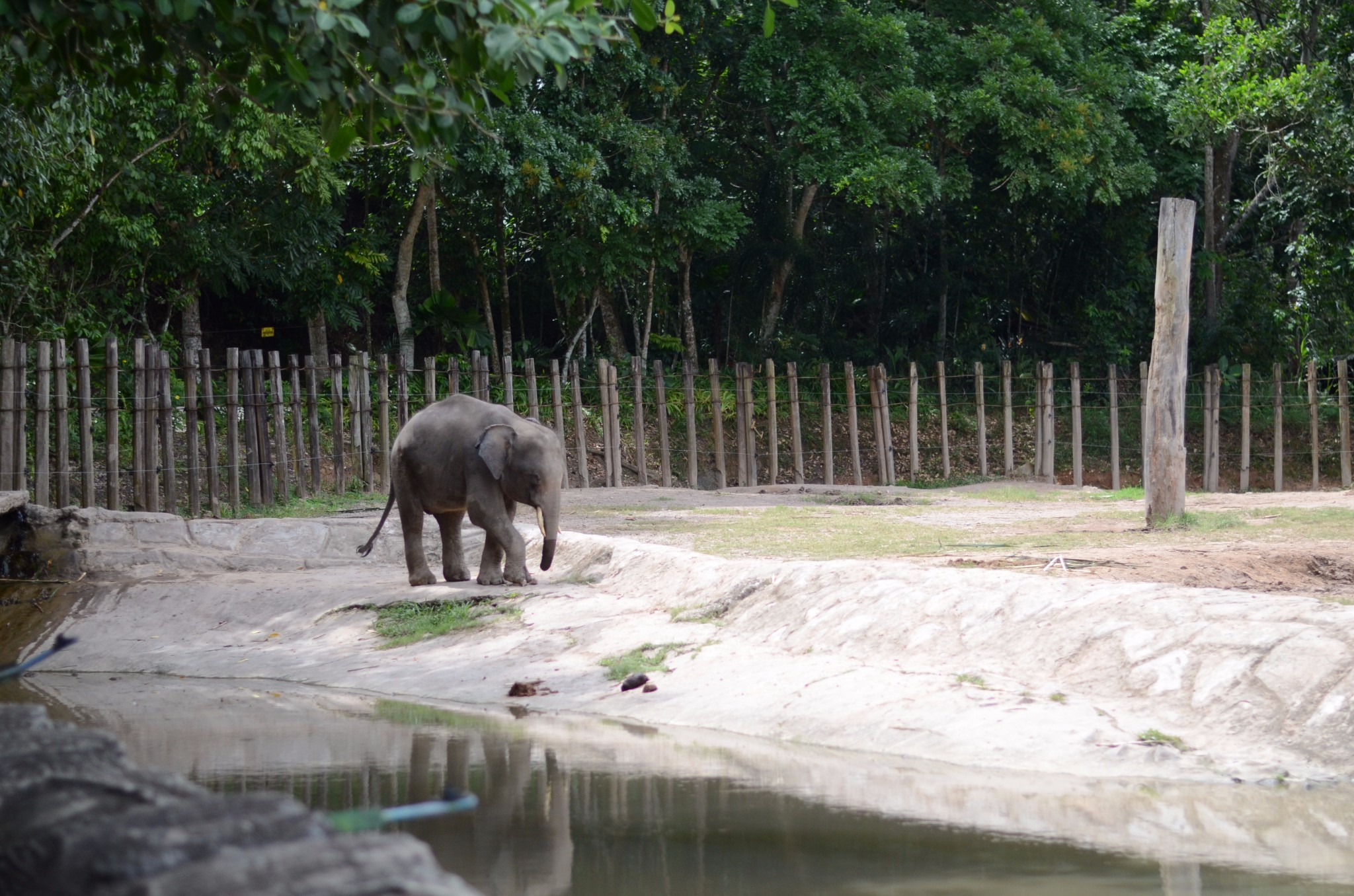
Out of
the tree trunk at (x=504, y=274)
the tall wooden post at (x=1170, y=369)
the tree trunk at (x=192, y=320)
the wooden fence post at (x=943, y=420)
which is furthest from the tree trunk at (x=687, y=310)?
the tall wooden post at (x=1170, y=369)

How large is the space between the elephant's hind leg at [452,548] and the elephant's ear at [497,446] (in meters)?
0.73

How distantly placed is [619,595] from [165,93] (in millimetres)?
9271

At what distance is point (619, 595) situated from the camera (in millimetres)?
8234

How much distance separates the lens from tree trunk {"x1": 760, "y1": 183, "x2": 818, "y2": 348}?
23.4 meters

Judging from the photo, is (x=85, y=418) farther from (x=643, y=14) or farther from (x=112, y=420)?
(x=643, y=14)

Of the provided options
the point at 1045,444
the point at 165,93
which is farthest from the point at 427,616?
the point at 1045,444

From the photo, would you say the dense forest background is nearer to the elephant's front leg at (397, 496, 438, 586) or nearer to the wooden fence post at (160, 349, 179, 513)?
the wooden fence post at (160, 349, 179, 513)

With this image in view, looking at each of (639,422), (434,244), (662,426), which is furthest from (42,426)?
(434,244)

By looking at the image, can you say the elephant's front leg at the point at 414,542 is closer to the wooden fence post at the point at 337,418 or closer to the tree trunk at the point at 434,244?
the wooden fence post at the point at 337,418

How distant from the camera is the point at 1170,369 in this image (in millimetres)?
10844

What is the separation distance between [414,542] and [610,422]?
9125mm

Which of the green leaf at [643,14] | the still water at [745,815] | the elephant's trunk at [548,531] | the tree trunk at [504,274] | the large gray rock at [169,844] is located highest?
the tree trunk at [504,274]

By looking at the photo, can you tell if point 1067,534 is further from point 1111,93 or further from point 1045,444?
point 1111,93

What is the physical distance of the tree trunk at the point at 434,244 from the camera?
20.1 metres
